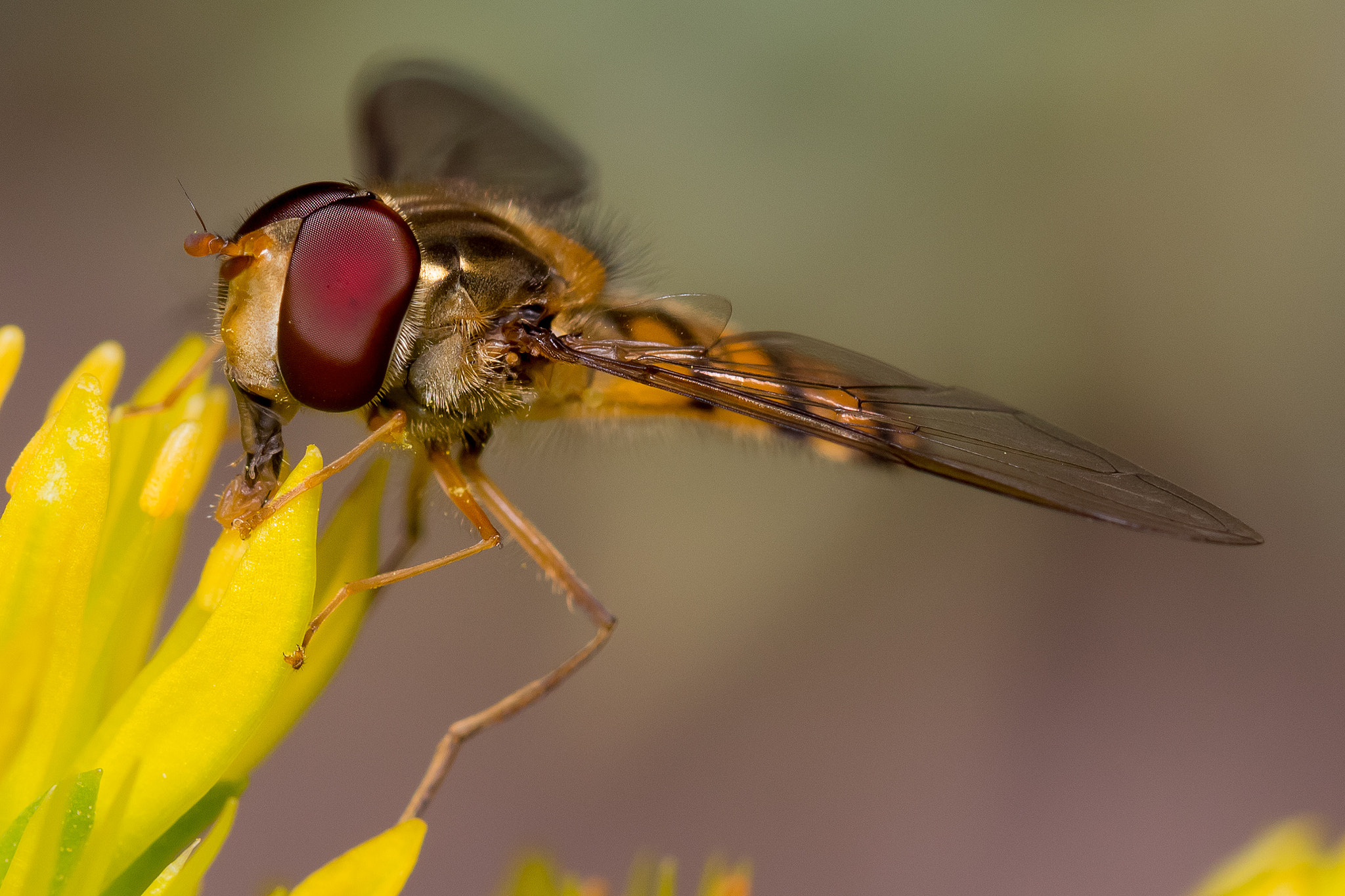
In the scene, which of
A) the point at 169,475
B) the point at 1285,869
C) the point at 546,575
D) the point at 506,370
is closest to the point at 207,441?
the point at 169,475

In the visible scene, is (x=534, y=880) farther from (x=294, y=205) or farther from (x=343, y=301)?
(x=294, y=205)

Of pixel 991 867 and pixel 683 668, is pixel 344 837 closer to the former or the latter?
pixel 683 668

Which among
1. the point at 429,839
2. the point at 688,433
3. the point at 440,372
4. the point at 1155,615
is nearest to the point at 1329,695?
the point at 1155,615

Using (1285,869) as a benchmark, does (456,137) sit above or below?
above

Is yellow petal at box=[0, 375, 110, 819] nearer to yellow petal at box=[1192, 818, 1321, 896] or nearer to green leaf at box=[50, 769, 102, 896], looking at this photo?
green leaf at box=[50, 769, 102, 896]

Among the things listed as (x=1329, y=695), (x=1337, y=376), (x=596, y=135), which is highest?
(x=596, y=135)

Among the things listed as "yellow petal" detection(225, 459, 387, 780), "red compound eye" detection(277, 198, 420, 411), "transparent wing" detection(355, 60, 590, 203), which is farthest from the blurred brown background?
"yellow petal" detection(225, 459, 387, 780)

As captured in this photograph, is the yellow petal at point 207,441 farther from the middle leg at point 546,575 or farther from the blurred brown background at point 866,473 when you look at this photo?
the blurred brown background at point 866,473
